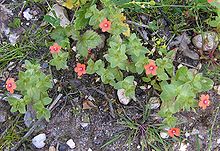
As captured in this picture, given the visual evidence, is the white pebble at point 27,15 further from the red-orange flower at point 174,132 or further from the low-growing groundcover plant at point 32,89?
the red-orange flower at point 174,132

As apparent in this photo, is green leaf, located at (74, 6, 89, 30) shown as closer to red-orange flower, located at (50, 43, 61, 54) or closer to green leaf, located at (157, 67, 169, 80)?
red-orange flower, located at (50, 43, 61, 54)

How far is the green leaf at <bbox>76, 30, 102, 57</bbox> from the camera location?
83.7 inches

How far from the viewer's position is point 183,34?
7.60ft

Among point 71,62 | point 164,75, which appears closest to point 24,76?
point 71,62

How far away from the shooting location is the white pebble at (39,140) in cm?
216

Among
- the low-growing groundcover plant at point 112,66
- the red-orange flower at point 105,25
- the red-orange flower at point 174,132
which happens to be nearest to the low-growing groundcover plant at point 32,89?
the low-growing groundcover plant at point 112,66

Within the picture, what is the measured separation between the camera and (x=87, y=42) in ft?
7.02

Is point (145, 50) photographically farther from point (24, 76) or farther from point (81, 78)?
point (24, 76)

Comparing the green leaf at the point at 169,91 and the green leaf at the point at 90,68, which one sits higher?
the green leaf at the point at 90,68

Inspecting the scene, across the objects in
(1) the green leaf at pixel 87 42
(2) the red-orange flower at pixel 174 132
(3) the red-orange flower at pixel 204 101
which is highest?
(1) the green leaf at pixel 87 42

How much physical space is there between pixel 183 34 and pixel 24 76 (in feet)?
2.77

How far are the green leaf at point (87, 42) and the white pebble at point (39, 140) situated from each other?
1.44 feet

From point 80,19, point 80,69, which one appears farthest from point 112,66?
point 80,19

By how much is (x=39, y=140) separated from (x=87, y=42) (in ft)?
1.70
